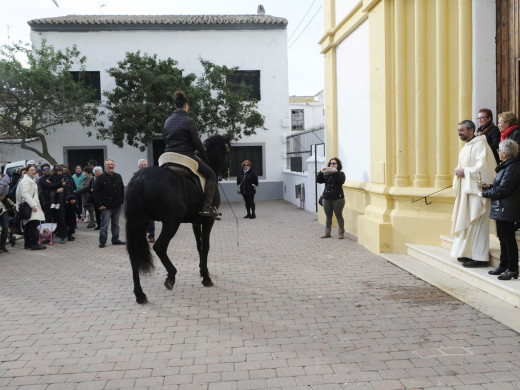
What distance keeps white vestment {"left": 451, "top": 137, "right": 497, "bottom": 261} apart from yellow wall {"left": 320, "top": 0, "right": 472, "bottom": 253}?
1.27m

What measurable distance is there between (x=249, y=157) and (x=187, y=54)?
5.52m

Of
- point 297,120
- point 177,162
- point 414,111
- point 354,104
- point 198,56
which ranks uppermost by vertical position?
point 198,56

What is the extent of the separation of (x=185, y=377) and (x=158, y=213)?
2.75 m

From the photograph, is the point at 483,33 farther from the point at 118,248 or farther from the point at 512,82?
the point at 118,248

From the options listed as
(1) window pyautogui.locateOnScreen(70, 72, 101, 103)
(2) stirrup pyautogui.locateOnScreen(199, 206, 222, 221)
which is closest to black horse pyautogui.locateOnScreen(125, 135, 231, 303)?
(2) stirrup pyautogui.locateOnScreen(199, 206, 222, 221)

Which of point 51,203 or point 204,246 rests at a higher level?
point 51,203

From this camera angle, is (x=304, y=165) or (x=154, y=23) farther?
(x=154, y=23)

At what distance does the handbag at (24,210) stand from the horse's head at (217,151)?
5.14 metres

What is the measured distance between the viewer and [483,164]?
6.27 meters

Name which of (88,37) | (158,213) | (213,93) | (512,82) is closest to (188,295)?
(158,213)

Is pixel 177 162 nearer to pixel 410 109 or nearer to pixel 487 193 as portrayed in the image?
pixel 487 193

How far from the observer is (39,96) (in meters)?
18.5

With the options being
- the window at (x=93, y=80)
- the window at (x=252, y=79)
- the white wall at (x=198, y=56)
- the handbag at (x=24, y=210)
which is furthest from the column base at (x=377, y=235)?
the window at (x=93, y=80)

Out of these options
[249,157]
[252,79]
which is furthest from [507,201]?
[252,79]
